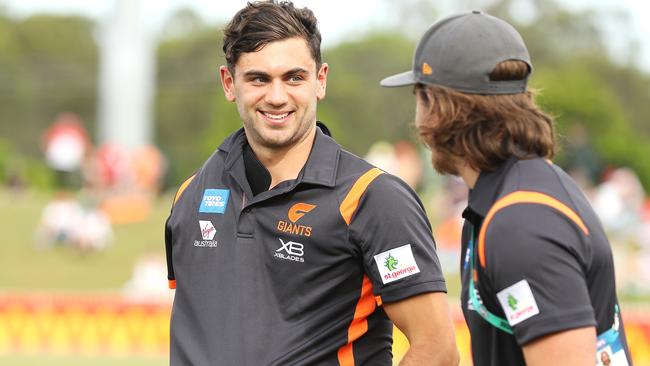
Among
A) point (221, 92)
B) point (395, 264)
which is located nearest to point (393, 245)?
point (395, 264)

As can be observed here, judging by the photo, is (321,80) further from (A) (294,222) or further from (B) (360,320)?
(B) (360,320)

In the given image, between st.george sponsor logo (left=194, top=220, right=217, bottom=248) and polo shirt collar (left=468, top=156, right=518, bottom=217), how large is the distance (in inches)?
43.9

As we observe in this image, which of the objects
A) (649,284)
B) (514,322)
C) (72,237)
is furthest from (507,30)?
(72,237)

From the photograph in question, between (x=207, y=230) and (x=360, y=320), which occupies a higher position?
(x=207, y=230)

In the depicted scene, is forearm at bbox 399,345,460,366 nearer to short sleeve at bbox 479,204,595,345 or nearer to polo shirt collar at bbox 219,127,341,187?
polo shirt collar at bbox 219,127,341,187

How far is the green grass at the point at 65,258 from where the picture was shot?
2383 cm

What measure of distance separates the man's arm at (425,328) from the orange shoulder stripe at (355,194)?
1.04ft

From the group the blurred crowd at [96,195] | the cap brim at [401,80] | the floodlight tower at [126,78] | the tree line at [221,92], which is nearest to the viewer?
the cap brim at [401,80]

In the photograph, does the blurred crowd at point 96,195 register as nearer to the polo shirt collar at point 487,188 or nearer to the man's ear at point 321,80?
the man's ear at point 321,80

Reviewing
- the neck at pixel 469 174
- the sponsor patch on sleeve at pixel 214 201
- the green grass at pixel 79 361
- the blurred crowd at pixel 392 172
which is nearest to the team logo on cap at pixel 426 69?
the neck at pixel 469 174

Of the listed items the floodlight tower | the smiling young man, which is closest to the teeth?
the smiling young man

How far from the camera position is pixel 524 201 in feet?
10.0

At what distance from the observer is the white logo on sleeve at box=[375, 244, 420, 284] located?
12.4ft

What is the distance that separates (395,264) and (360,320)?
0.25 metres
